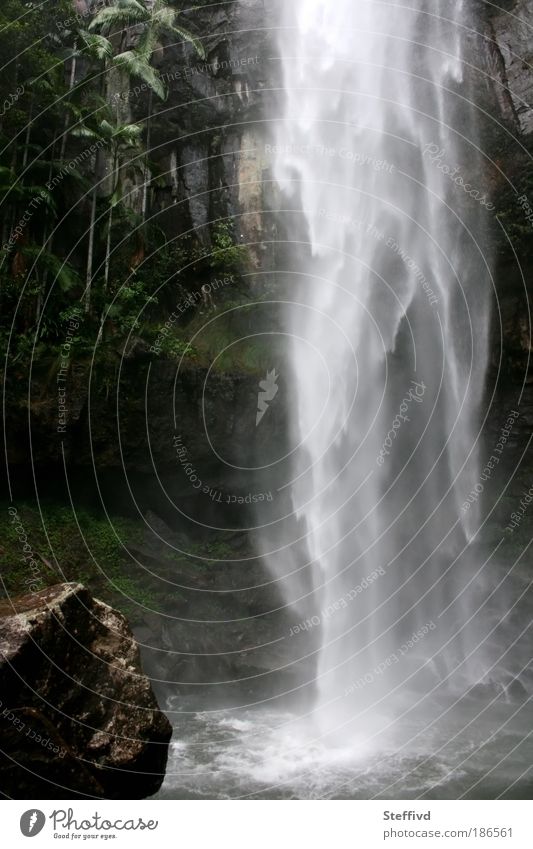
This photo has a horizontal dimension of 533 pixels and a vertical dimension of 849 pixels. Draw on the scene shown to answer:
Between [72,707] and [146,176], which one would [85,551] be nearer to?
[72,707]

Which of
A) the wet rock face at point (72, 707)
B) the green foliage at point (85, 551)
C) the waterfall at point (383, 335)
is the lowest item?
the wet rock face at point (72, 707)

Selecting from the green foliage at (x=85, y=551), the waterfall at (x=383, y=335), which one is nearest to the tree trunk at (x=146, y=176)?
the waterfall at (x=383, y=335)

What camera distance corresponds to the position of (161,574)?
1711cm

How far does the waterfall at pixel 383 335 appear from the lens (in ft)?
60.0

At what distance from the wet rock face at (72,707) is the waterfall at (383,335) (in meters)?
7.89

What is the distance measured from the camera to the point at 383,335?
2019 centimetres

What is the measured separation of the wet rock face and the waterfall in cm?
789

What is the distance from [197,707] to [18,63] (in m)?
17.6

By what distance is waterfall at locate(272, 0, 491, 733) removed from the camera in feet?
60.0

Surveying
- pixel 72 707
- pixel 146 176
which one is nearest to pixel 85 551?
pixel 72 707

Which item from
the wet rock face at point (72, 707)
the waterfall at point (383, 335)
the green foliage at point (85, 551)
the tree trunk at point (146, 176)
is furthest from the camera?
the tree trunk at point (146, 176)

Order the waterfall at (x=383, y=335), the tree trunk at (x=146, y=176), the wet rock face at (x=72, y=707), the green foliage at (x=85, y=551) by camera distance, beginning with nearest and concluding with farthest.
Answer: the wet rock face at (x=72, y=707) → the green foliage at (x=85, y=551) → the waterfall at (x=383, y=335) → the tree trunk at (x=146, y=176)

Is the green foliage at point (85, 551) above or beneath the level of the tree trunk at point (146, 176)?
beneath

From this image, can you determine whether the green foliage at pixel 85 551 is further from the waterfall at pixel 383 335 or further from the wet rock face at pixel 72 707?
the wet rock face at pixel 72 707
